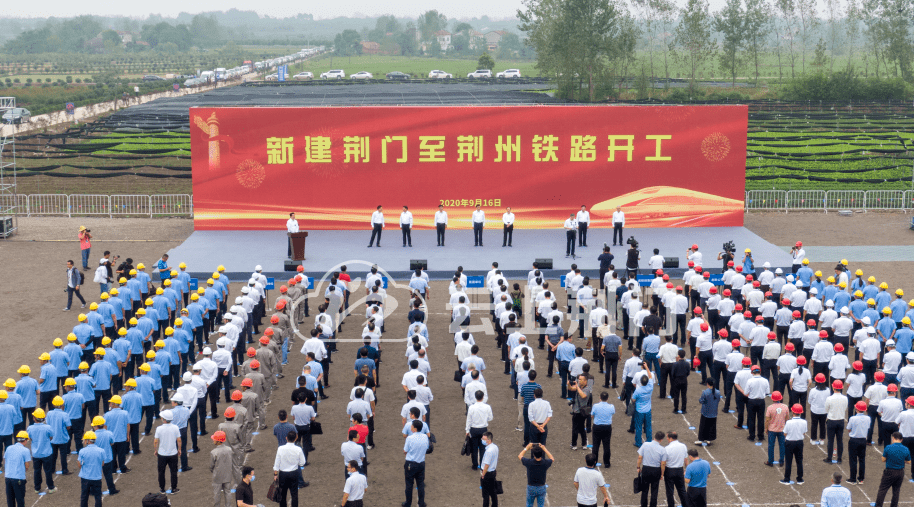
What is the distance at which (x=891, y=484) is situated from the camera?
13.1 m

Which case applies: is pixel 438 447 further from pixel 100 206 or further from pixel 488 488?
pixel 100 206

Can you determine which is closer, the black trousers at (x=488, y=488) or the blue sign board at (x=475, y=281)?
the black trousers at (x=488, y=488)

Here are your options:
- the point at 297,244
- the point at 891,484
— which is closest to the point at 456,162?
the point at 297,244

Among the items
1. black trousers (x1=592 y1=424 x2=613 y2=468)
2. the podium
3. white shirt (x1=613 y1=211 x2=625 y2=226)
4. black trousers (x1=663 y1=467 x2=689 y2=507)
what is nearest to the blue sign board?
the podium

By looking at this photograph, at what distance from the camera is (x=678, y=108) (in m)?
32.6

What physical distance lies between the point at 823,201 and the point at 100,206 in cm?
3073

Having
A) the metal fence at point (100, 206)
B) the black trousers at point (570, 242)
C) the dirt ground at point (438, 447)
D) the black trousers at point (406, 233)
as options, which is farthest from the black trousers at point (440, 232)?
the metal fence at point (100, 206)

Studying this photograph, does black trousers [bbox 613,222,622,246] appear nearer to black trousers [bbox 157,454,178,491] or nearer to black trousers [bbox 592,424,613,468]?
black trousers [bbox 592,424,613,468]

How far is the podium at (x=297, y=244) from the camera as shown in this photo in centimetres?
2812

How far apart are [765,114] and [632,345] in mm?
49565

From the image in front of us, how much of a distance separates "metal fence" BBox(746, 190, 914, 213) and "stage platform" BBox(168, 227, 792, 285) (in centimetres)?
548

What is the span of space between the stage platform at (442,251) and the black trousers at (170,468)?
43.9 feet

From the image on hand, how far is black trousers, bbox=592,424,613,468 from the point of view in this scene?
46.9 ft

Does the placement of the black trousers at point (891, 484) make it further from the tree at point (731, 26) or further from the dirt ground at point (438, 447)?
the tree at point (731, 26)
